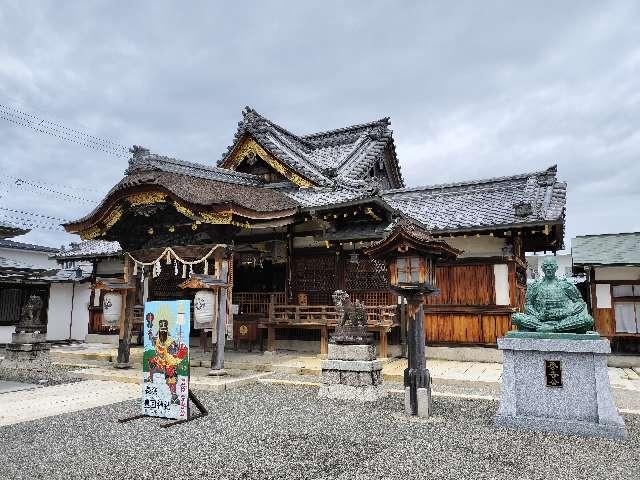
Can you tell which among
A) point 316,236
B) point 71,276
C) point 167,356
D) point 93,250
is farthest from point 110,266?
point 167,356

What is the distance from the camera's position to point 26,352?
47.2 feet

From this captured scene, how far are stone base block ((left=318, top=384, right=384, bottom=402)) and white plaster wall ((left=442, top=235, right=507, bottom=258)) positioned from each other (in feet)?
20.4

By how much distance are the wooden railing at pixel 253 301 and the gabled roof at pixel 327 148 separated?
4.38 metres

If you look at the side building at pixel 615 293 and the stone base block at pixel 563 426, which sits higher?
the side building at pixel 615 293

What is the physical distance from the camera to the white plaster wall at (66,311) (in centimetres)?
2511

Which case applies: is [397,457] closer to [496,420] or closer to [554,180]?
[496,420]

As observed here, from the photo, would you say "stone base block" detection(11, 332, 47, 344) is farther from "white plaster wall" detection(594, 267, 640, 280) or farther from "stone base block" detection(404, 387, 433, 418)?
"white plaster wall" detection(594, 267, 640, 280)

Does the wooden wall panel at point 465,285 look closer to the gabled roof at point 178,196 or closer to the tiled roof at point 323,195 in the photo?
the tiled roof at point 323,195

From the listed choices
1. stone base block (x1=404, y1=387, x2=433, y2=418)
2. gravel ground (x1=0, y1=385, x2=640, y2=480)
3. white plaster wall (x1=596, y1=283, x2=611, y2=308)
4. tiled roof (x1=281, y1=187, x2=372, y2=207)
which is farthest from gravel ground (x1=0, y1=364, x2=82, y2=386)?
white plaster wall (x1=596, y1=283, x2=611, y2=308)

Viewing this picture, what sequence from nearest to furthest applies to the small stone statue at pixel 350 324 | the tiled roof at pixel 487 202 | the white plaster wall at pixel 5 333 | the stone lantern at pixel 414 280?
the stone lantern at pixel 414 280 < the small stone statue at pixel 350 324 < the tiled roof at pixel 487 202 < the white plaster wall at pixel 5 333

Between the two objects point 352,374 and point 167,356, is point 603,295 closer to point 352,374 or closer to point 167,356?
point 352,374

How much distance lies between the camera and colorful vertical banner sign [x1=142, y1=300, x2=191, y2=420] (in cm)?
747

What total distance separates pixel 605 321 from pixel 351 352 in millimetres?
10609

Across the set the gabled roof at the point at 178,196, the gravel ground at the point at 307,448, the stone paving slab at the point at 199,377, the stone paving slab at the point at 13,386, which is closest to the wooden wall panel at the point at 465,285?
the gabled roof at the point at 178,196
